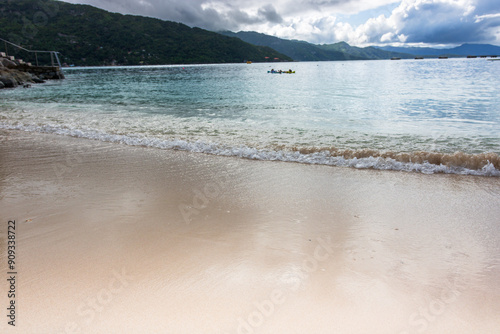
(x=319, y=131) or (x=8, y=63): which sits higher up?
(x=8, y=63)

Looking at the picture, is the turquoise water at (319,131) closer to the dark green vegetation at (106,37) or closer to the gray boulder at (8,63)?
the gray boulder at (8,63)

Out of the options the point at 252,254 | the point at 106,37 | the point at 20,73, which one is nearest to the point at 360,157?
the point at 252,254

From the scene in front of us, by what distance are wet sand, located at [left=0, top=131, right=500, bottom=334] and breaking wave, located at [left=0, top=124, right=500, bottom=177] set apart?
2.28 feet

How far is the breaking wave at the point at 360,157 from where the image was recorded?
21.4 ft

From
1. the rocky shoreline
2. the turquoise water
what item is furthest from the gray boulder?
the turquoise water

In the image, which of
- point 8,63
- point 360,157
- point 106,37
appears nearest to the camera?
point 360,157

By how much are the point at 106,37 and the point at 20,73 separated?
118m

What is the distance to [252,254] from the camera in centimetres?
320

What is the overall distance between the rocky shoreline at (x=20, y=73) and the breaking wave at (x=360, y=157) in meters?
30.4

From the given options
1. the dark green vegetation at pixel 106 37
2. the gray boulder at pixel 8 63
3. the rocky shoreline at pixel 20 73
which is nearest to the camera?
the rocky shoreline at pixel 20 73

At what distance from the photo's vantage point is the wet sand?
2354 mm

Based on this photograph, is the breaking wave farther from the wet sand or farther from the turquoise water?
the wet sand

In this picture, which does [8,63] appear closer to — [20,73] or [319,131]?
[20,73]

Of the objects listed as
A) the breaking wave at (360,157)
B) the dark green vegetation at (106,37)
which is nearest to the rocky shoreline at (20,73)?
the breaking wave at (360,157)
